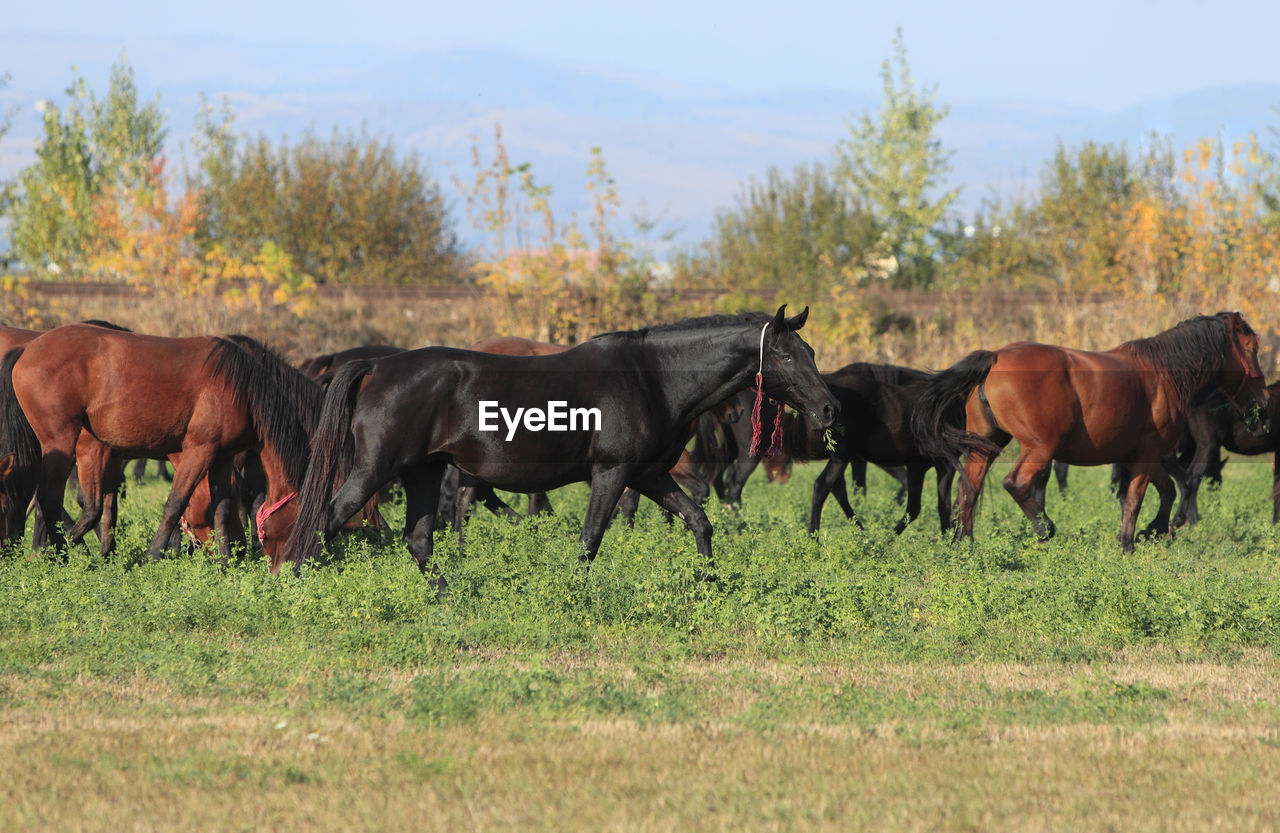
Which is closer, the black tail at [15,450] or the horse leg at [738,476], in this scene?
the black tail at [15,450]

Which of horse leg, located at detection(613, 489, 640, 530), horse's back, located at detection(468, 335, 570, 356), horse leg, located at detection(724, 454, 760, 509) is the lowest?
horse leg, located at detection(724, 454, 760, 509)

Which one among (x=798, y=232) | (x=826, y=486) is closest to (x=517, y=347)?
(x=826, y=486)

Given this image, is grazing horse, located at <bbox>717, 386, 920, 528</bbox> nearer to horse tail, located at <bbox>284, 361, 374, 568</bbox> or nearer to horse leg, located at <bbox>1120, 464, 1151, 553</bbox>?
horse leg, located at <bbox>1120, 464, 1151, 553</bbox>

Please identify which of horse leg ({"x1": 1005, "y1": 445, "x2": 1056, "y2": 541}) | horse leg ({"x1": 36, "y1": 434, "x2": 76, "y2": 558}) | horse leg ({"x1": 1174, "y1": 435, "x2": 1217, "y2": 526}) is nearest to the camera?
horse leg ({"x1": 36, "y1": 434, "x2": 76, "y2": 558})

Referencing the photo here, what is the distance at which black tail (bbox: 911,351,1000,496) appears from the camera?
10.9 m

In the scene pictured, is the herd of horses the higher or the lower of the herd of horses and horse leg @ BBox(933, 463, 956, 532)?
the higher

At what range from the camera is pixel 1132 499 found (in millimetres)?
10797

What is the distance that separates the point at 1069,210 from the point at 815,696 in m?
39.5

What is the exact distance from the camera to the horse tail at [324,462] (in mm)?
8328

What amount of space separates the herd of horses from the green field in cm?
52

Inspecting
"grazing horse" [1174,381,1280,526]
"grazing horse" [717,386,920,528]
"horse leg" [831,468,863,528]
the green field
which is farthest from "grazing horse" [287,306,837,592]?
Answer: "grazing horse" [1174,381,1280,526]

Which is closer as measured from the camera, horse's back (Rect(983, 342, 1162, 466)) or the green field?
the green field

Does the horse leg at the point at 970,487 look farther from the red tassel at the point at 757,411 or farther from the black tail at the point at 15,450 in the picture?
the black tail at the point at 15,450

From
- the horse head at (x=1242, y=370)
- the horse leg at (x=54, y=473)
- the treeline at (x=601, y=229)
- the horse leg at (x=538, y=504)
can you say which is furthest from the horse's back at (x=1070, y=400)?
the treeline at (x=601, y=229)
